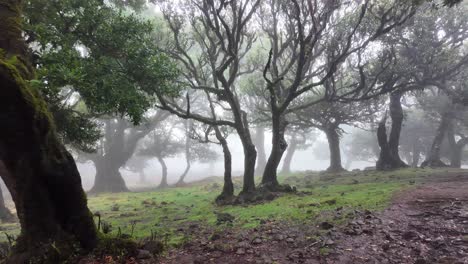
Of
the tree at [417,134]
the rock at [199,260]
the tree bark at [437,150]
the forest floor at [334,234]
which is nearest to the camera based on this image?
the forest floor at [334,234]

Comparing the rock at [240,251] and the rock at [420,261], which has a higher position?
the rock at [420,261]

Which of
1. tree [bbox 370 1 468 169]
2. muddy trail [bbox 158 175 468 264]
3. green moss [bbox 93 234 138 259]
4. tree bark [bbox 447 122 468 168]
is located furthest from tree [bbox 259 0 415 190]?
tree bark [bbox 447 122 468 168]

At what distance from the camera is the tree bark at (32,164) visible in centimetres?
638

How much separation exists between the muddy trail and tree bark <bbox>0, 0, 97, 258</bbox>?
2.42 m

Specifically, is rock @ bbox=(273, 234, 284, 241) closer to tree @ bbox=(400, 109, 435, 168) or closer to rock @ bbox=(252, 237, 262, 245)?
rock @ bbox=(252, 237, 262, 245)

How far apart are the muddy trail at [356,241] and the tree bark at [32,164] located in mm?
2421

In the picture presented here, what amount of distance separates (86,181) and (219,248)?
65622mm

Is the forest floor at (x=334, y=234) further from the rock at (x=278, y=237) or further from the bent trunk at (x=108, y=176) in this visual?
the bent trunk at (x=108, y=176)

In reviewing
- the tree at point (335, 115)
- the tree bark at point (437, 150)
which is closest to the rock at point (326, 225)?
the tree at point (335, 115)

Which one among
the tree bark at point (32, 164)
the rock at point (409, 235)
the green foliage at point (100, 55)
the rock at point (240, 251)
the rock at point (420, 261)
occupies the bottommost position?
the rock at point (240, 251)

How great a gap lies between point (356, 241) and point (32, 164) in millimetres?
7556

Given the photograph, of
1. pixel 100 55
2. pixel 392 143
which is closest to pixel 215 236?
pixel 100 55

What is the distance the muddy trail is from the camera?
24.1 ft

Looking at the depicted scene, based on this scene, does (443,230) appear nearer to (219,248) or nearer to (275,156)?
(219,248)
